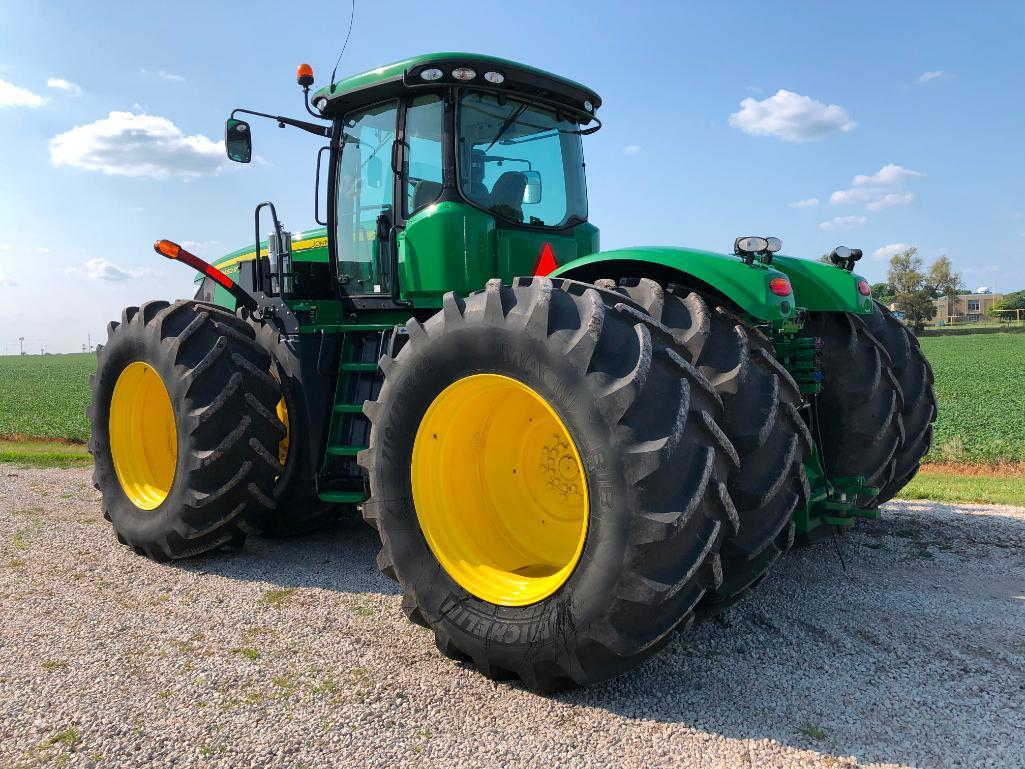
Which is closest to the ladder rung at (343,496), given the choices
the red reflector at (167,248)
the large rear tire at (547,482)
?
the large rear tire at (547,482)

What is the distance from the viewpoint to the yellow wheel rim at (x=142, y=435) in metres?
5.72

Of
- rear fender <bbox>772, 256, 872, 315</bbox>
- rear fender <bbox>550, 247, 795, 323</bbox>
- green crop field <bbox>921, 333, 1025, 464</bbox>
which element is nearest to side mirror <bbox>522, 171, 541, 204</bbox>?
rear fender <bbox>550, 247, 795, 323</bbox>

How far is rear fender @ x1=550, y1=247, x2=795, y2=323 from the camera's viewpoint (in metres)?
3.51

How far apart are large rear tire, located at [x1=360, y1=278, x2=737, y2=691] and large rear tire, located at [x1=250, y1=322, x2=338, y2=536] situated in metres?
1.73

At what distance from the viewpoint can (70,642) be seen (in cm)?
382

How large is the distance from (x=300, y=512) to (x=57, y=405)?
19804 mm

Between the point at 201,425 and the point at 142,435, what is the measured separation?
1341 millimetres

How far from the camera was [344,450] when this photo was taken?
4.93m

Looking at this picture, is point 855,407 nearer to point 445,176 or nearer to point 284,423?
point 445,176

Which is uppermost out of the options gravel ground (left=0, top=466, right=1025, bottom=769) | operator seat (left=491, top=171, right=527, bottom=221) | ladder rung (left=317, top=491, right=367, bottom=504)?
operator seat (left=491, top=171, right=527, bottom=221)

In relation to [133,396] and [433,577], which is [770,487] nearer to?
[433,577]

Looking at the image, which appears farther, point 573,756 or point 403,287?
point 403,287

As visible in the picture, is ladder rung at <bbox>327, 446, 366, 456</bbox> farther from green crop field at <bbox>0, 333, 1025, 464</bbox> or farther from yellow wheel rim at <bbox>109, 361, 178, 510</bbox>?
green crop field at <bbox>0, 333, 1025, 464</bbox>

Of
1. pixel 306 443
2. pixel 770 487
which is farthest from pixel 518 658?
pixel 306 443
